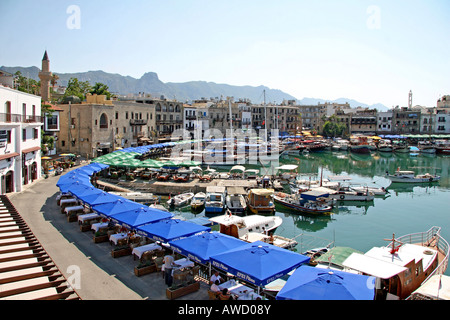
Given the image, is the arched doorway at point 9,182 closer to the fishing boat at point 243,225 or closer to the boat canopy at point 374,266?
the fishing boat at point 243,225

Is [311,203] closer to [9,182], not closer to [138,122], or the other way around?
[9,182]

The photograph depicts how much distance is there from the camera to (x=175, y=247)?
1517cm

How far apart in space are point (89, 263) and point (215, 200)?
18579 millimetres

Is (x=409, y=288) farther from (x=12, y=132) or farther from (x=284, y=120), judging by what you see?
(x=284, y=120)

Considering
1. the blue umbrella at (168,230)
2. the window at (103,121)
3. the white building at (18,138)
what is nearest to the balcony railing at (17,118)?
the white building at (18,138)

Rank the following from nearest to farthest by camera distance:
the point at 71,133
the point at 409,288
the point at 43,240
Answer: the point at 409,288 → the point at 43,240 → the point at 71,133

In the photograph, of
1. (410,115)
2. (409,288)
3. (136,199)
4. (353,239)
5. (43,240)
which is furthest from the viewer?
(410,115)

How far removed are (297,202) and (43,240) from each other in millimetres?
22993

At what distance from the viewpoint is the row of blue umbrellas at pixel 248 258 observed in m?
11.0

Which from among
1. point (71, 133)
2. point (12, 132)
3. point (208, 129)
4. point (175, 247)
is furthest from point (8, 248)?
point (208, 129)

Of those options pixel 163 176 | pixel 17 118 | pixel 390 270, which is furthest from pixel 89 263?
pixel 163 176

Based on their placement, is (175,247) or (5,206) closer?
(175,247)

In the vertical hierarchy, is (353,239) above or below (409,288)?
below

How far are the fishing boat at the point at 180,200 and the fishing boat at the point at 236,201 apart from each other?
4148mm
